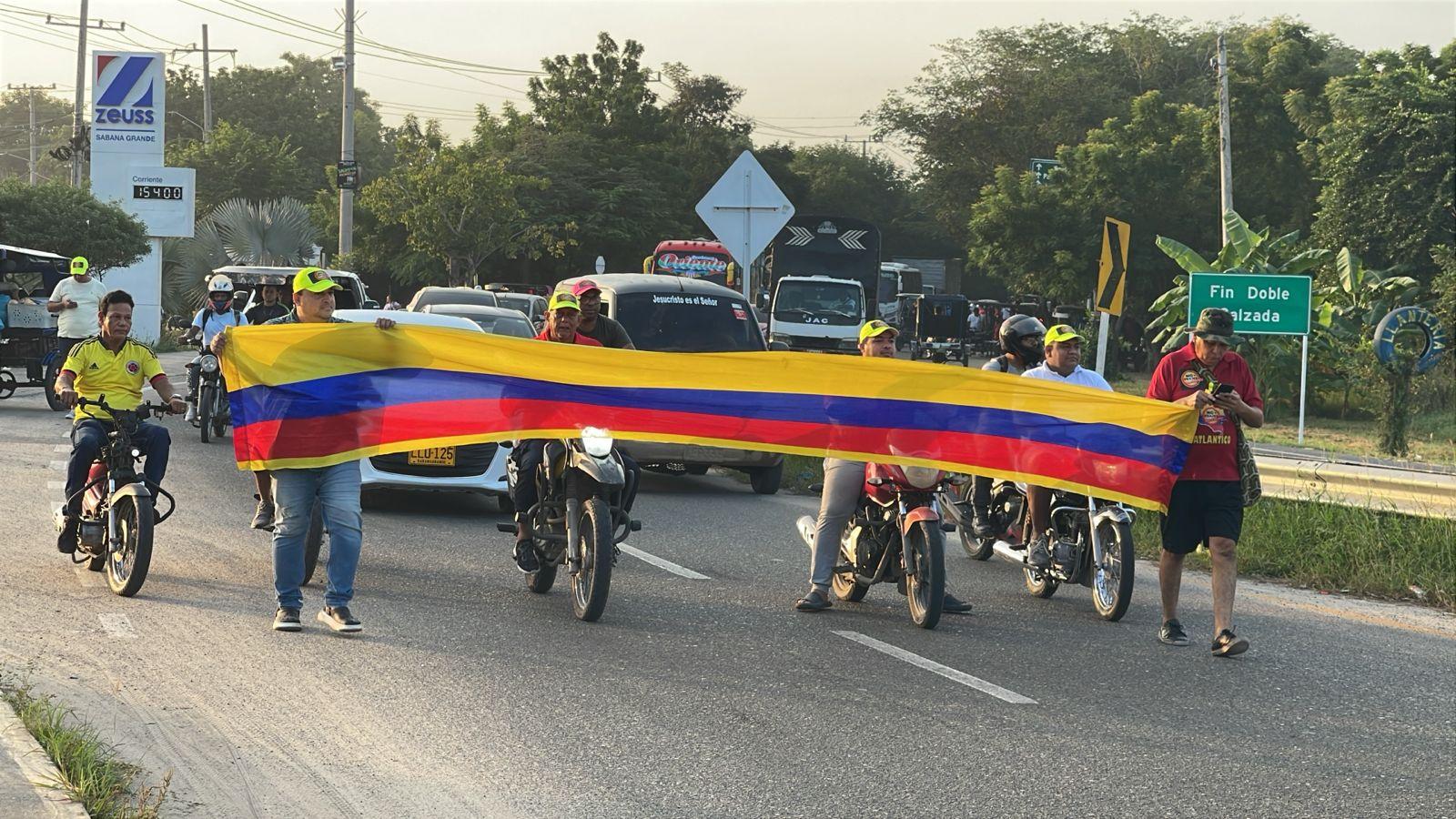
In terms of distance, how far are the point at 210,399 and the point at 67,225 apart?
2637 cm

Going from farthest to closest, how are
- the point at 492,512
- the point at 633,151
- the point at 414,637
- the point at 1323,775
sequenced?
1. the point at 633,151
2. the point at 492,512
3. the point at 414,637
4. the point at 1323,775

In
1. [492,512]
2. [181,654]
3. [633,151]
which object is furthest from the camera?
[633,151]

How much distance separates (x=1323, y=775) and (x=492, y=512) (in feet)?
29.5

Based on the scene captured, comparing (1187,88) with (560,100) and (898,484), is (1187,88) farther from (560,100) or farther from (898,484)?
(898,484)

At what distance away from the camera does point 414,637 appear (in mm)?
8758

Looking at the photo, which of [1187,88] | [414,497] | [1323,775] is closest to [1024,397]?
[1323,775]

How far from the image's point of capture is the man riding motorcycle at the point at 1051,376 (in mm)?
10602

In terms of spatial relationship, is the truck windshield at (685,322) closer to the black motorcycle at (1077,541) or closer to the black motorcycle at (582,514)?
the black motorcycle at (1077,541)

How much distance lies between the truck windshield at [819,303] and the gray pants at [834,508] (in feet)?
99.2

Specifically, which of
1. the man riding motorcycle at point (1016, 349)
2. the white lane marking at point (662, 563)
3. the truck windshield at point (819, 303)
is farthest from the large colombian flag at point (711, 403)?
the truck windshield at point (819, 303)

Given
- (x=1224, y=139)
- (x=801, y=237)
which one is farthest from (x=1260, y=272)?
(x=801, y=237)

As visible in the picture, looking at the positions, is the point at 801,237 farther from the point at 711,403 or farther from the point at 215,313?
the point at 711,403

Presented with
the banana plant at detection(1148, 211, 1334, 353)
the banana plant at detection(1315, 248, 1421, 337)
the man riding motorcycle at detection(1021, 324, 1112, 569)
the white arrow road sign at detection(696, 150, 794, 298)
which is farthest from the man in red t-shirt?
the banana plant at detection(1315, 248, 1421, 337)

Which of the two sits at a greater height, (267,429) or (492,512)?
(267,429)
